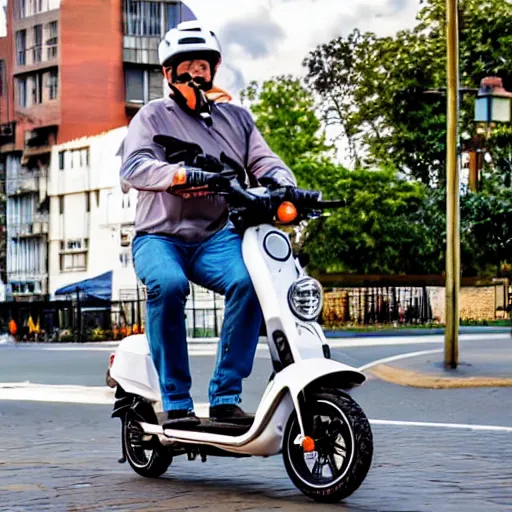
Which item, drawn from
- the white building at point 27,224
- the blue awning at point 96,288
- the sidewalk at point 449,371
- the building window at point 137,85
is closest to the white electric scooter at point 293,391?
the sidewalk at point 449,371

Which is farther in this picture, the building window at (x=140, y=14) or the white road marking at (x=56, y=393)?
the building window at (x=140, y=14)

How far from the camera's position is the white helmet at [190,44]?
6.64m

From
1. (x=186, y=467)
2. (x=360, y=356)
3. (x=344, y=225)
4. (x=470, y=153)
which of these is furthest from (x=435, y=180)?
(x=186, y=467)

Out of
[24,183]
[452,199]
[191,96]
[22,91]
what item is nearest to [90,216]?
[24,183]

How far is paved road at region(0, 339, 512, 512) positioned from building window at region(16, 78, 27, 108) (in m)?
61.0

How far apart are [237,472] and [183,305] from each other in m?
1.10

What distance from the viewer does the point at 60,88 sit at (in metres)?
70.6

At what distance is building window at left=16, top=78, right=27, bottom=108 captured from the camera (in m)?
72.3

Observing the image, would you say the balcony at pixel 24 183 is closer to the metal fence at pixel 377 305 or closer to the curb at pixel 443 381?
the metal fence at pixel 377 305

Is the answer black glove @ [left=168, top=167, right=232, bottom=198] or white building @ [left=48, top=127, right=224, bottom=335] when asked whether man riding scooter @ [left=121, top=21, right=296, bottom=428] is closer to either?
black glove @ [left=168, top=167, right=232, bottom=198]

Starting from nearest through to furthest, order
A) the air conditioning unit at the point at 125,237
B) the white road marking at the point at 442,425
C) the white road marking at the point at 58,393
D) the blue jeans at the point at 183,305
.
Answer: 1. the blue jeans at the point at 183,305
2. the white road marking at the point at 442,425
3. the white road marking at the point at 58,393
4. the air conditioning unit at the point at 125,237

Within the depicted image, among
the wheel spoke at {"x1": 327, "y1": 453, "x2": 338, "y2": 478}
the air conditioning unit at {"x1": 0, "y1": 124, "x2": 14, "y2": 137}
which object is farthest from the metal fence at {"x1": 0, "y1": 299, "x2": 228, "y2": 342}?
the wheel spoke at {"x1": 327, "y1": 453, "x2": 338, "y2": 478}

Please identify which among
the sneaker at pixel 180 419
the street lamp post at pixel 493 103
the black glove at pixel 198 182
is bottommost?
the sneaker at pixel 180 419

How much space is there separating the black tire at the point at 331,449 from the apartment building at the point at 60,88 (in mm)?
64624
